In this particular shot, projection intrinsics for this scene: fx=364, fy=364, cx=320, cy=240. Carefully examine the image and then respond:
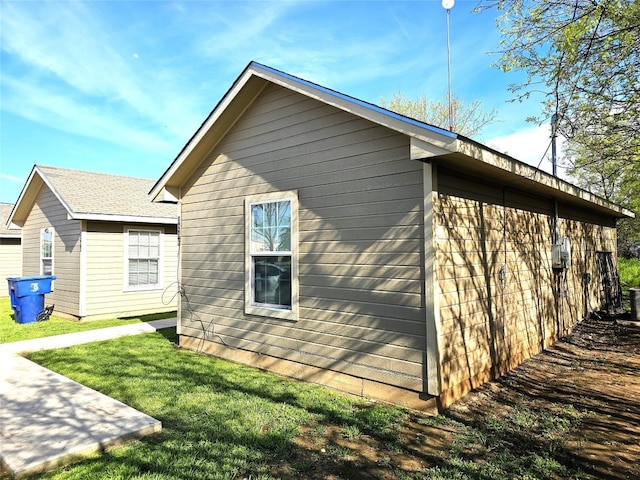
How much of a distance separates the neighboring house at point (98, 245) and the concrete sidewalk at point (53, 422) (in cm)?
526

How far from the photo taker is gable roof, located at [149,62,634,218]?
380cm

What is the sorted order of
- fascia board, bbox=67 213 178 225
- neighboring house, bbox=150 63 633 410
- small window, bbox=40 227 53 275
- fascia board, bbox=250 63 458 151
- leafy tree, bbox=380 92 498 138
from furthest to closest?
leafy tree, bbox=380 92 498 138
small window, bbox=40 227 53 275
fascia board, bbox=67 213 178 225
neighboring house, bbox=150 63 633 410
fascia board, bbox=250 63 458 151

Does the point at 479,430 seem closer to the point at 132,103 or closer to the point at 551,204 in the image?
the point at 551,204

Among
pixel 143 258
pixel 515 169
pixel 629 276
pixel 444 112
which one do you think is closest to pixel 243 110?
pixel 515 169

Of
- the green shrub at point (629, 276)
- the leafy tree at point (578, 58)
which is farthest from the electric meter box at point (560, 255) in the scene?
the green shrub at point (629, 276)

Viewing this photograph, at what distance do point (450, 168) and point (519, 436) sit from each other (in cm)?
295

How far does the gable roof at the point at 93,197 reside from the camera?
10359 millimetres

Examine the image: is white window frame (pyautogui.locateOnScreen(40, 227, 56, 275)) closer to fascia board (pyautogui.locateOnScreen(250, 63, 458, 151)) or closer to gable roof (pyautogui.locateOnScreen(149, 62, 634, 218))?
gable roof (pyautogui.locateOnScreen(149, 62, 634, 218))

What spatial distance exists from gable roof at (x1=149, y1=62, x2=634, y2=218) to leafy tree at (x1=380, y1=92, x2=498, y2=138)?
15756mm

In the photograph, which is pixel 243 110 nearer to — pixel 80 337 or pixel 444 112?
pixel 80 337

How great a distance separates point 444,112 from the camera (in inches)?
884

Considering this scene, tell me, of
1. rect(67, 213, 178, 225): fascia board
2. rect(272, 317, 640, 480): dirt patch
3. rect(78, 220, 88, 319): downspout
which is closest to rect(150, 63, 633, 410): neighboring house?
rect(272, 317, 640, 480): dirt patch

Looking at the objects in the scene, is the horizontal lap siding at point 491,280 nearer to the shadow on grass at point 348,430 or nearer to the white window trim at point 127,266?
the shadow on grass at point 348,430

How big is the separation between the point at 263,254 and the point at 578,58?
5784mm
